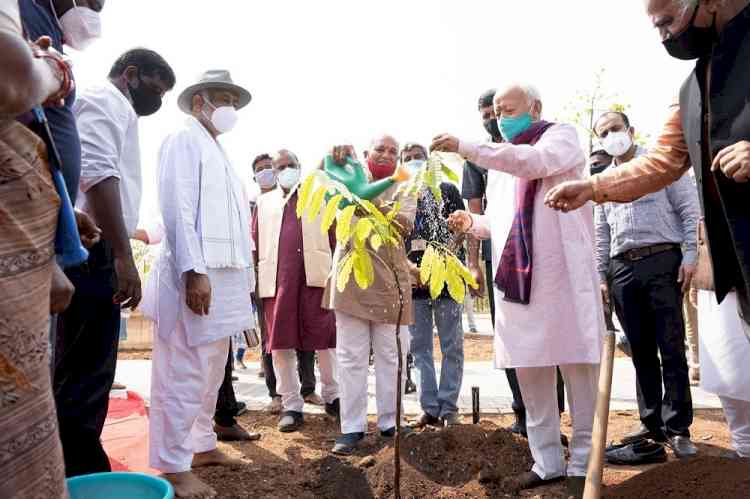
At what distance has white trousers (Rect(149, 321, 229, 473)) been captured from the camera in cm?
329

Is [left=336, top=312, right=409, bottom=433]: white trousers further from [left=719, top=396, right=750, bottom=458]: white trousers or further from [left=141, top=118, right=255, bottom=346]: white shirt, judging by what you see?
[left=719, top=396, right=750, bottom=458]: white trousers

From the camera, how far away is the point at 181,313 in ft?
11.2

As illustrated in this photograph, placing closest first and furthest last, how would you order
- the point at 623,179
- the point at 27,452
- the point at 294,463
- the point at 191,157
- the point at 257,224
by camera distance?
the point at 27,452, the point at 623,179, the point at 191,157, the point at 294,463, the point at 257,224

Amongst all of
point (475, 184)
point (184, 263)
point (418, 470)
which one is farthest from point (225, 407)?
point (475, 184)

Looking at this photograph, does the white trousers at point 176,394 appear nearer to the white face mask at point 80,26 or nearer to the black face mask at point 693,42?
the white face mask at point 80,26

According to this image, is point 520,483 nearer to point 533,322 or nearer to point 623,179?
point 533,322

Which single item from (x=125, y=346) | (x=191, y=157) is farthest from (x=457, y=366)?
(x=125, y=346)

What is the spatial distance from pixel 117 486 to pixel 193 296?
1421 mm

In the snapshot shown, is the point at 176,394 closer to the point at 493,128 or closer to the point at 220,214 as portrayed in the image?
the point at 220,214

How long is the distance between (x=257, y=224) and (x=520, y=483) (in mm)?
3705

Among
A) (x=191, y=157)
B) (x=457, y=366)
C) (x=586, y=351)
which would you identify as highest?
(x=191, y=157)

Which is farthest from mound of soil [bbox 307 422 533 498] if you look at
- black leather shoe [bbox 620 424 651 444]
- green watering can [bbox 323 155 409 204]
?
green watering can [bbox 323 155 409 204]

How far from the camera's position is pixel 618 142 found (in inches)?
177

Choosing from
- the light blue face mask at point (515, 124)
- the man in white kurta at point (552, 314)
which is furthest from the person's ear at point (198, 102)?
the light blue face mask at point (515, 124)
